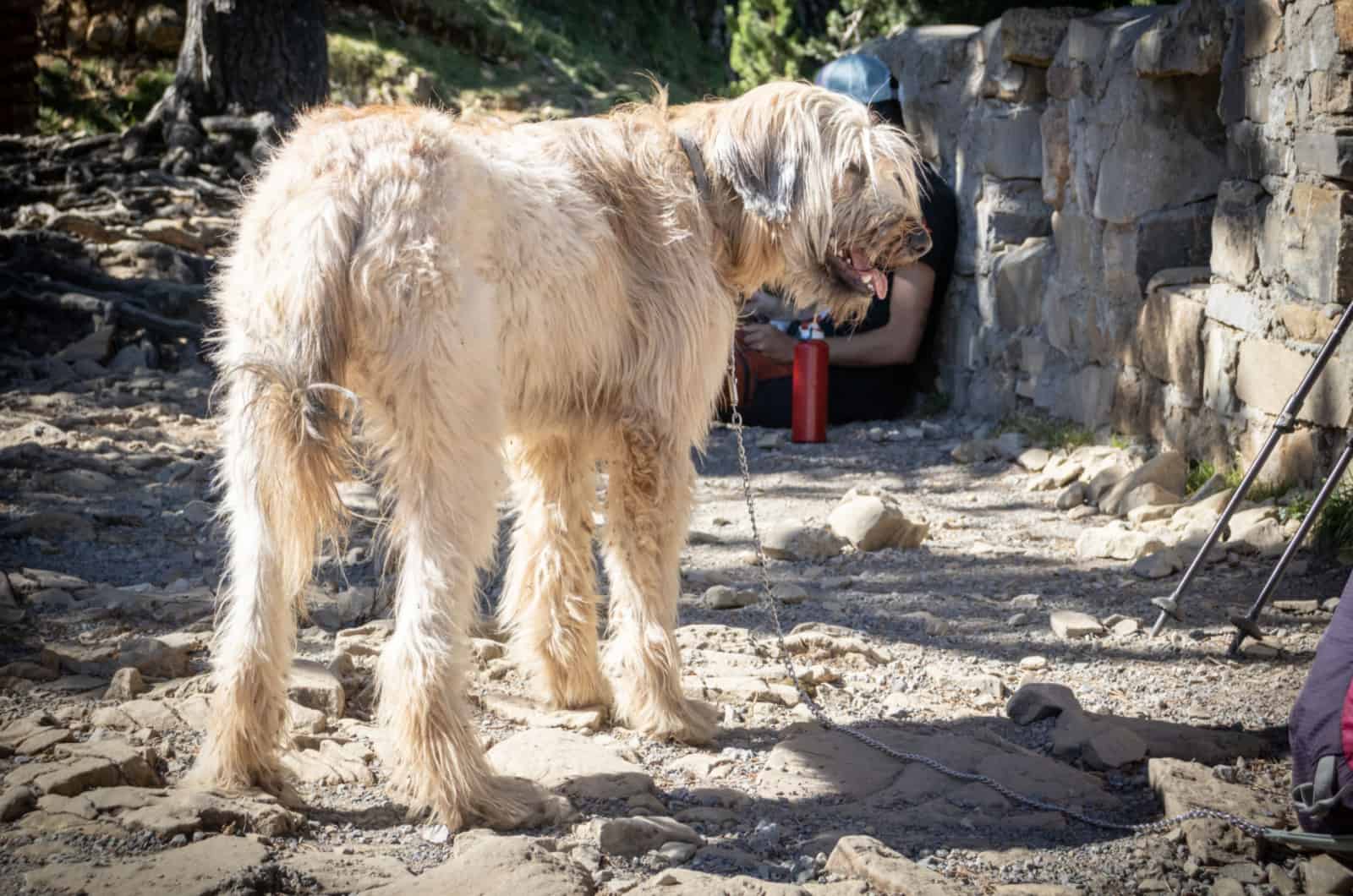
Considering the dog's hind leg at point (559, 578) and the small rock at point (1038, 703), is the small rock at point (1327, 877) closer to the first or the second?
the small rock at point (1038, 703)

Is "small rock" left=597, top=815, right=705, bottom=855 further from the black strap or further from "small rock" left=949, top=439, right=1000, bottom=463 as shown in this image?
"small rock" left=949, top=439, right=1000, bottom=463

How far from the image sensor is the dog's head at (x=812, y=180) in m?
3.76

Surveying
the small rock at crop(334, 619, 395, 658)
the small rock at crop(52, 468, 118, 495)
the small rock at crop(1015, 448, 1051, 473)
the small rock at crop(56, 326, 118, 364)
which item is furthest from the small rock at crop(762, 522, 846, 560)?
the small rock at crop(56, 326, 118, 364)

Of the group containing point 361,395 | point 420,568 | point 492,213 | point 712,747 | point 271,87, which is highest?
point 271,87

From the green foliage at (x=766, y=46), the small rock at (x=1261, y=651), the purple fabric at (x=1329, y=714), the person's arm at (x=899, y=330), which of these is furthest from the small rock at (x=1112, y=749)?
the green foliage at (x=766, y=46)

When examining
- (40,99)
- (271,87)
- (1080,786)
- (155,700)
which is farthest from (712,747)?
(40,99)

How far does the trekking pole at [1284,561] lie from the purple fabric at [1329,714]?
3.49ft

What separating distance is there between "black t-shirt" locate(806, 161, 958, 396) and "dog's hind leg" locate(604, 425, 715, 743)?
175 inches

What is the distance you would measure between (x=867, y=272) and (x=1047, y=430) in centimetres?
373

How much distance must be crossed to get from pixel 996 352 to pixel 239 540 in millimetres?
5852

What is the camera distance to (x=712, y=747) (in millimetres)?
3840

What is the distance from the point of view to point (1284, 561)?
417cm

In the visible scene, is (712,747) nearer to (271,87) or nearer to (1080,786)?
(1080,786)

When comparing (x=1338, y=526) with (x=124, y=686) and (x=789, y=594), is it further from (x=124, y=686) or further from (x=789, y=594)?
(x=124, y=686)
